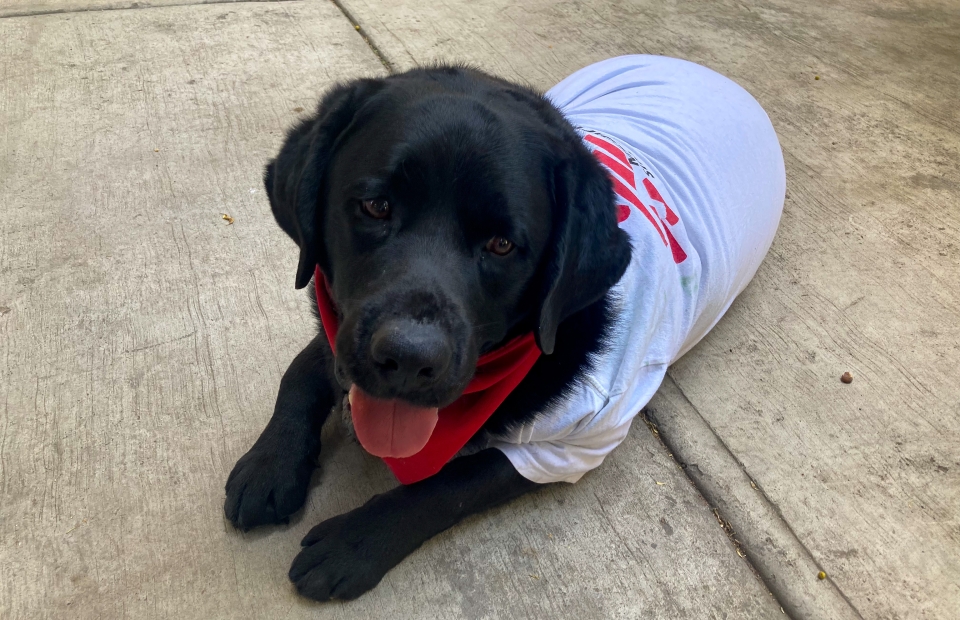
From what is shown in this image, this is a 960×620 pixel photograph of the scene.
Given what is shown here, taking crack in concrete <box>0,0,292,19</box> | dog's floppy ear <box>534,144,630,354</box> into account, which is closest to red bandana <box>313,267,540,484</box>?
dog's floppy ear <box>534,144,630,354</box>

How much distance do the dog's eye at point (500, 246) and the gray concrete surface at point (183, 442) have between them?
0.85 metres

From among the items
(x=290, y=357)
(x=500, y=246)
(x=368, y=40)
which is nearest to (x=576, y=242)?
(x=500, y=246)

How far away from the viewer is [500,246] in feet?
5.84

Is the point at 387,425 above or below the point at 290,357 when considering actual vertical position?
above

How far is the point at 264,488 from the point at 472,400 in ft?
2.05

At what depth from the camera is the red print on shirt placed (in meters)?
2.19

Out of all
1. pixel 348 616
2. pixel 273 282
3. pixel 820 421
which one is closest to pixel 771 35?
pixel 820 421

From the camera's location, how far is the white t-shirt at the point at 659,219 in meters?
2.04

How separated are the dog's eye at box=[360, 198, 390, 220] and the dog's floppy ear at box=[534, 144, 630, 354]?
423mm

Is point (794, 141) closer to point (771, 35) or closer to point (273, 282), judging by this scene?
point (771, 35)

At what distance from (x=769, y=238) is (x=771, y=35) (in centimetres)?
279

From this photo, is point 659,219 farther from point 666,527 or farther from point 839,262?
point 839,262

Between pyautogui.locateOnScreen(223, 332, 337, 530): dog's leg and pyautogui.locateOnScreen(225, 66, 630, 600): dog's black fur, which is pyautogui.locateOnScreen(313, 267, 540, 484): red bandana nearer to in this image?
pyautogui.locateOnScreen(225, 66, 630, 600): dog's black fur

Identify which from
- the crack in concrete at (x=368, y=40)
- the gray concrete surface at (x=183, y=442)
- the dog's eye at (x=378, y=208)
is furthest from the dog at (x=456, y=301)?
the crack in concrete at (x=368, y=40)
